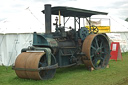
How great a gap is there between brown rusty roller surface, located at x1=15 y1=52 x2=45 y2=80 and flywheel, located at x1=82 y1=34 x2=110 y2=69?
Result: 223 cm

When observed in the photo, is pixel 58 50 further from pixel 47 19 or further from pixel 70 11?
pixel 70 11

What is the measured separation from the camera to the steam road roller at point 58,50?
6738 mm

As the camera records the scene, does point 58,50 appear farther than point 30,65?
Yes

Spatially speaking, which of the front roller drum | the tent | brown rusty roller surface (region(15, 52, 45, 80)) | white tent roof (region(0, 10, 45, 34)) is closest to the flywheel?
the front roller drum

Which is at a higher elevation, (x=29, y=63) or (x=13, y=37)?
(x=13, y=37)

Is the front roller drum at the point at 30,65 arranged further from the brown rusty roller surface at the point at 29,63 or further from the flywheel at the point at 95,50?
the flywheel at the point at 95,50

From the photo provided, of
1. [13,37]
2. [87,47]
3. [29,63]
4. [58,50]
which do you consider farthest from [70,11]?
[13,37]

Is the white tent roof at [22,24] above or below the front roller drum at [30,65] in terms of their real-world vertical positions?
above

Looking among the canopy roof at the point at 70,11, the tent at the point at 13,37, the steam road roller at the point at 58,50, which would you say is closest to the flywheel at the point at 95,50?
the steam road roller at the point at 58,50

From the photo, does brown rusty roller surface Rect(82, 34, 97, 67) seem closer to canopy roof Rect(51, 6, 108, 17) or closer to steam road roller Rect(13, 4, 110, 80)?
steam road roller Rect(13, 4, 110, 80)

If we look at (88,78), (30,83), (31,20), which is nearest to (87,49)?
(88,78)

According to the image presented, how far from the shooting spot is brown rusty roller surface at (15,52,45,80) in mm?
6527

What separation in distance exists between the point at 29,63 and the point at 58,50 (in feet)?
5.04

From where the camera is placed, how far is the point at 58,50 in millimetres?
7848
